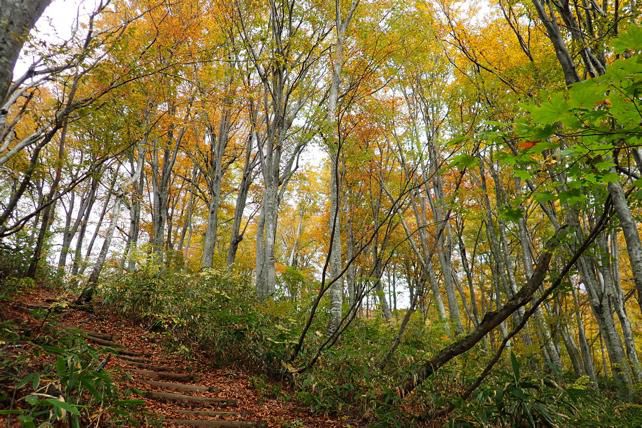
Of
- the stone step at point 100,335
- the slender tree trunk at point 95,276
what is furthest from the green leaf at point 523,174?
the slender tree trunk at point 95,276

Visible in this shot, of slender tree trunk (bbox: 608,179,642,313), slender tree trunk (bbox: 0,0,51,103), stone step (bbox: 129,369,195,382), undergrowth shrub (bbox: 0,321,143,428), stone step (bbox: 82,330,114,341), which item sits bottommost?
stone step (bbox: 129,369,195,382)

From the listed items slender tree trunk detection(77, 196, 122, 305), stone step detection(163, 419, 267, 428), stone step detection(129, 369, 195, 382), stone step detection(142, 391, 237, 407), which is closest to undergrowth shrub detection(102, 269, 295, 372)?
slender tree trunk detection(77, 196, 122, 305)

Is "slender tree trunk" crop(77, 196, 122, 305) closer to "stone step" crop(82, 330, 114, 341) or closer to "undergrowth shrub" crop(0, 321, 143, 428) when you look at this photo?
"stone step" crop(82, 330, 114, 341)

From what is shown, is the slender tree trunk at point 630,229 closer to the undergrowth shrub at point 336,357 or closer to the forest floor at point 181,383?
the undergrowth shrub at point 336,357

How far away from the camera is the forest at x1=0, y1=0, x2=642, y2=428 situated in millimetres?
2711

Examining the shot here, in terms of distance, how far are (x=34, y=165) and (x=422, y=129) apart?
9.36 metres

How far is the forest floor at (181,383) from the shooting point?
376 cm

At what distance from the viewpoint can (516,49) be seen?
7.06 m

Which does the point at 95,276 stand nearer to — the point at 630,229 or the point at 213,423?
the point at 213,423

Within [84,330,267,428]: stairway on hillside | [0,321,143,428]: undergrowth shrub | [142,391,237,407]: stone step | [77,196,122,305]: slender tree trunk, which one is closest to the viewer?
[0,321,143,428]: undergrowth shrub

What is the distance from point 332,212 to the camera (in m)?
8.09

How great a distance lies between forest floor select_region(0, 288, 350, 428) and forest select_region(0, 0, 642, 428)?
0.04m

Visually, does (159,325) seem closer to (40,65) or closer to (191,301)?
(191,301)

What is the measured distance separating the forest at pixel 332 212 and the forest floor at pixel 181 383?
4 cm
